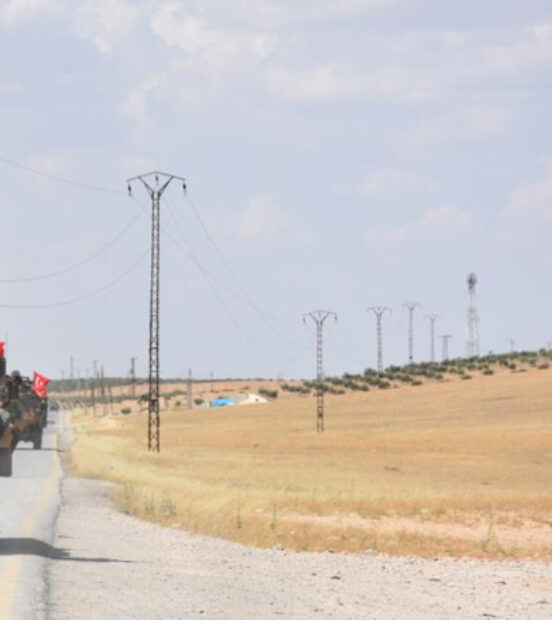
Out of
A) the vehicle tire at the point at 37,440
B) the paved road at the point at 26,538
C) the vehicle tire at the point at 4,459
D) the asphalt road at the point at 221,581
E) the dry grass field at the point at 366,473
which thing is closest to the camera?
the paved road at the point at 26,538

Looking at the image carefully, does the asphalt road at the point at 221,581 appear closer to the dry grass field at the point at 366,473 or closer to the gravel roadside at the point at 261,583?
the gravel roadside at the point at 261,583

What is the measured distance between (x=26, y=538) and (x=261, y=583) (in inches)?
238

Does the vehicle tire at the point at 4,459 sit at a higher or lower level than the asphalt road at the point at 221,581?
higher

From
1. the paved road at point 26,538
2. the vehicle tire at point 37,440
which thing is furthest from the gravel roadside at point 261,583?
the vehicle tire at point 37,440

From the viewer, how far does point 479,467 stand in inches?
2461

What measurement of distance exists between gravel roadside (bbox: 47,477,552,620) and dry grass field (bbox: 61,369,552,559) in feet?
10.3

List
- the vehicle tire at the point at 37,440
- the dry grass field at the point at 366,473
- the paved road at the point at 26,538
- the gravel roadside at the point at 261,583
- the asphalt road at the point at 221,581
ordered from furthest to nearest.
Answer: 1. the vehicle tire at the point at 37,440
2. the dry grass field at the point at 366,473
3. the gravel roadside at the point at 261,583
4. the asphalt road at the point at 221,581
5. the paved road at the point at 26,538

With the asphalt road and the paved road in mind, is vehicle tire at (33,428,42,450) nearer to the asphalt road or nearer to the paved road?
the paved road

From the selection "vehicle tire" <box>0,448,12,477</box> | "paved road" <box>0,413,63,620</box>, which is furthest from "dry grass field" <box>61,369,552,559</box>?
"vehicle tire" <box>0,448,12,477</box>

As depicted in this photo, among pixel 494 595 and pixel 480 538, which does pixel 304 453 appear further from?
pixel 494 595

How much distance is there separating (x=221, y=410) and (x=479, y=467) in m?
94.2

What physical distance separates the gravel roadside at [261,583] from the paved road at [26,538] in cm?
20

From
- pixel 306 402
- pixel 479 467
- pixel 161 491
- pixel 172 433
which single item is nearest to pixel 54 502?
pixel 161 491

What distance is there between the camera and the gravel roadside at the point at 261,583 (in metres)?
15.0
